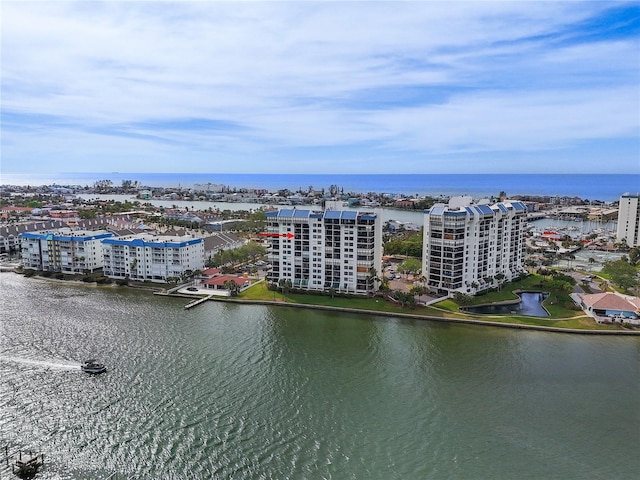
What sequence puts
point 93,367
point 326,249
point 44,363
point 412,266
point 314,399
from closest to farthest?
point 314,399, point 93,367, point 44,363, point 326,249, point 412,266

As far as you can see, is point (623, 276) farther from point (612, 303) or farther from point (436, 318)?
point (436, 318)

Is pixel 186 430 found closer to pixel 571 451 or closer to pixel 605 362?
pixel 571 451

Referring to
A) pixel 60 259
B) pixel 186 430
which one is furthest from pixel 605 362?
pixel 60 259

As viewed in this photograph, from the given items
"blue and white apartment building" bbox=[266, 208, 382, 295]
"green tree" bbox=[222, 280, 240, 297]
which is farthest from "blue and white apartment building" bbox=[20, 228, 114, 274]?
"blue and white apartment building" bbox=[266, 208, 382, 295]

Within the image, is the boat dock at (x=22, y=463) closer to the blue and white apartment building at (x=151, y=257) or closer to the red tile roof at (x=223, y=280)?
the red tile roof at (x=223, y=280)

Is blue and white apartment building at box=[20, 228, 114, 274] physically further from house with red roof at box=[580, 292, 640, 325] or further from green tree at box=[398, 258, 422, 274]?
house with red roof at box=[580, 292, 640, 325]

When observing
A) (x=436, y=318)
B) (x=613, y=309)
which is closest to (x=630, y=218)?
(x=613, y=309)
